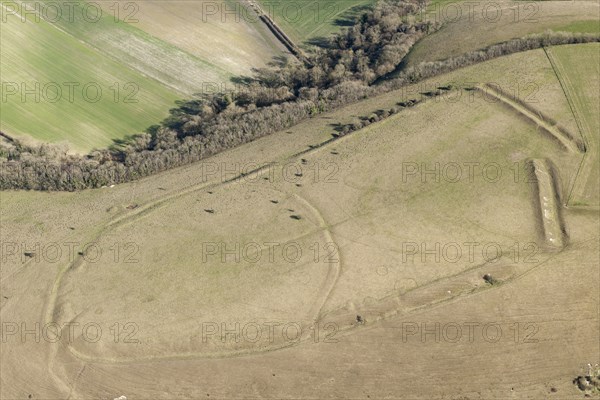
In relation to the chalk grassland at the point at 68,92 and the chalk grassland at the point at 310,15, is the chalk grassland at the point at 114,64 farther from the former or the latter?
the chalk grassland at the point at 310,15

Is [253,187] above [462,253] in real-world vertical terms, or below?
above

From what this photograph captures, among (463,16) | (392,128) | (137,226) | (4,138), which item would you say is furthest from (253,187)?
(463,16)

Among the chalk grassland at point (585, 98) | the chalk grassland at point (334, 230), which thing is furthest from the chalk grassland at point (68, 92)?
the chalk grassland at point (585, 98)

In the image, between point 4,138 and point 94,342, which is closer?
point 94,342

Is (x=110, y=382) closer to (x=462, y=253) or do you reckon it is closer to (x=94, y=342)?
(x=94, y=342)

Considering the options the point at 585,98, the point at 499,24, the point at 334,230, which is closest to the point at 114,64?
the point at 334,230

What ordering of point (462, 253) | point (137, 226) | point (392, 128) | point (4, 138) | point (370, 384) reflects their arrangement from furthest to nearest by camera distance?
point (4, 138) → point (392, 128) → point (137, 226) → point (462, 253) → point (370, 384)
